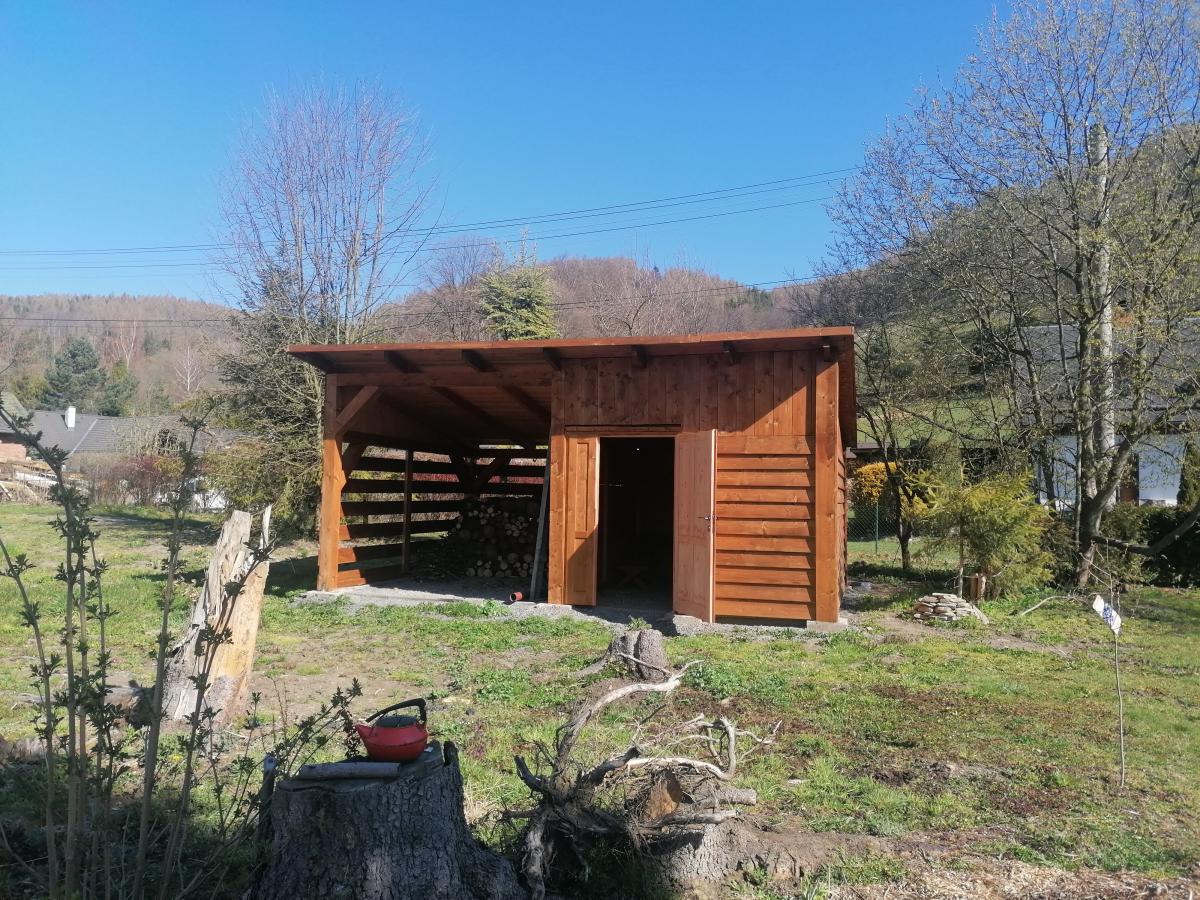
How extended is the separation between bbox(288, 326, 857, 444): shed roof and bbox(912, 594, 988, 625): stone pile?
273 cm

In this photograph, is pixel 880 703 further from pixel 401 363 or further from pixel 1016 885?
pixel 401 363

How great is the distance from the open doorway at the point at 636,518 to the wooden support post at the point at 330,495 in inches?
136

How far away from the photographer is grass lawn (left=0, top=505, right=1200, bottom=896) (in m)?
3.53

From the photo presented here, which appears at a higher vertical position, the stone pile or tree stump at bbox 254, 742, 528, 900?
tree stump at bbox 254, 742, 528, 900

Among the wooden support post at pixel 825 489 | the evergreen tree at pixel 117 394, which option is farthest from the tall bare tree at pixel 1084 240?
the evergreen tree at pixel 117 394

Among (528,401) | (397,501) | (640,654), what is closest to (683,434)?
(528,401)

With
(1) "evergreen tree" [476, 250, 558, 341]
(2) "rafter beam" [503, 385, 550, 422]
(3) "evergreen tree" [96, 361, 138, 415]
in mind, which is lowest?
(2) "rafter beam" [503, 385, 550, 422]

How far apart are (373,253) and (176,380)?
96.5 feet

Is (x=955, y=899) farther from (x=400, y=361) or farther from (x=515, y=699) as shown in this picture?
(x=400, y=361)

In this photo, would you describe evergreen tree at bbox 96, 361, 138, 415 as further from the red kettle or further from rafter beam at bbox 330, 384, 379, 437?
the red kettle

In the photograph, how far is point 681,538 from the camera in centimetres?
875

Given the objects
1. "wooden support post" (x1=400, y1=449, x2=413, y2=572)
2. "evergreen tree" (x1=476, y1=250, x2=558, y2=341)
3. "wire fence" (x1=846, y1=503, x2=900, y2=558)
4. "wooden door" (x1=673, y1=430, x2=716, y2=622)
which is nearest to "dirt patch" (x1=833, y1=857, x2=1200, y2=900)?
"wooden door" (x1=673, y1=430, x2=716, y2=622)

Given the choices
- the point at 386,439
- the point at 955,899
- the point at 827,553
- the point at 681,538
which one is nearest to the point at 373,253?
the point at 386,439

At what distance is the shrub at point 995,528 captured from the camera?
9.91 meters
